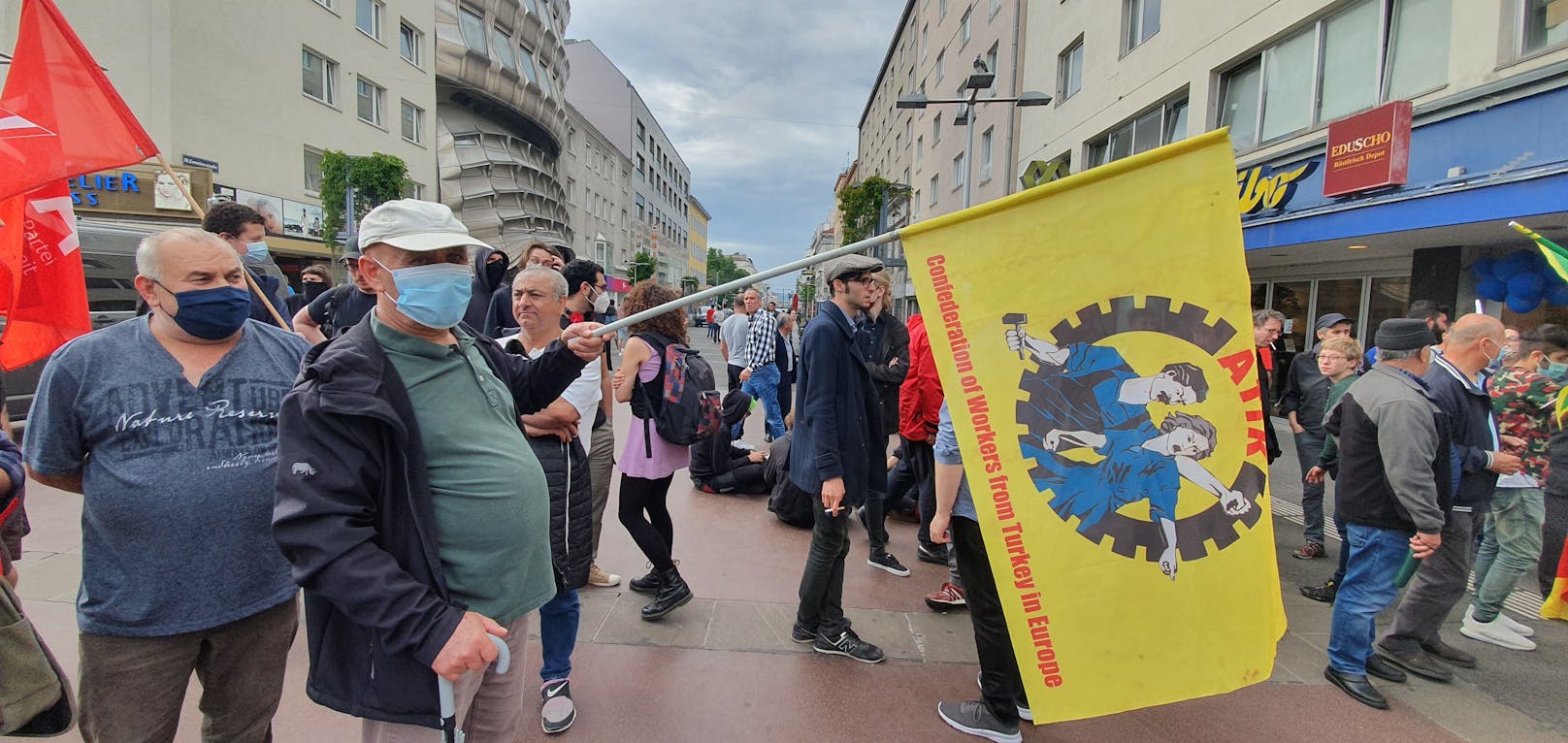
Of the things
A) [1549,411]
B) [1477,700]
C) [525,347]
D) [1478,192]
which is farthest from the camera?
[1478,192]

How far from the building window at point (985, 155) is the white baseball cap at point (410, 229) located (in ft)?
73.0

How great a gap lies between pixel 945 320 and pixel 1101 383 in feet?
1.70

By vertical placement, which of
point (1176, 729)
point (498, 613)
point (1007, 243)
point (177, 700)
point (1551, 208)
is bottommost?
point (1176, 729)

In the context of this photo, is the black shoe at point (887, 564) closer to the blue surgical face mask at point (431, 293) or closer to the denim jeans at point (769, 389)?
the blue surgical face mask at point (431, 293)

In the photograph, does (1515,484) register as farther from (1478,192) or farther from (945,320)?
(1478,192)

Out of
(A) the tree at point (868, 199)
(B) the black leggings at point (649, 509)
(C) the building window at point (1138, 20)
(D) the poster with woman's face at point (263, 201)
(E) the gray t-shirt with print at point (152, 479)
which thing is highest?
(C) the building window at point (1138, 20)

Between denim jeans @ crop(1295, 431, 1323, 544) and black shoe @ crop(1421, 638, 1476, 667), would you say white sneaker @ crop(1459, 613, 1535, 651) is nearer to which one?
black shoe @ crop(1421, 638, 1476, 667)

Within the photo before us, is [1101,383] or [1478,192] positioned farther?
[1478,192]

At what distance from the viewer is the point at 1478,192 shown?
7.22 metres

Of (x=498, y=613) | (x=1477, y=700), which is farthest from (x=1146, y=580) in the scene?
(x=1477, y=700)

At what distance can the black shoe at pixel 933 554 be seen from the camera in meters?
4.98

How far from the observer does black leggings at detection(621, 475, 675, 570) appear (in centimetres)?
372

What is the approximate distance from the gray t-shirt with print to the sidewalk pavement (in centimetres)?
116

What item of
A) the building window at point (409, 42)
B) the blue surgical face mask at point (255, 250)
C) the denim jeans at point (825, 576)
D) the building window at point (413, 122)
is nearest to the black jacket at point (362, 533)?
the denim jeans at point (825, 576)
